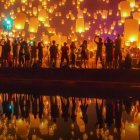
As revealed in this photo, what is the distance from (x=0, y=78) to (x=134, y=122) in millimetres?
9208

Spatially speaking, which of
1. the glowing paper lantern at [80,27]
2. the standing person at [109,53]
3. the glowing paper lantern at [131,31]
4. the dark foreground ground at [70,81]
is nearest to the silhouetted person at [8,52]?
the dark foreground ground at [70,81]

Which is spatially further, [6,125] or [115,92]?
[115,92]

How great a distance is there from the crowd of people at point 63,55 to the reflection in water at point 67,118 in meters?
5.01

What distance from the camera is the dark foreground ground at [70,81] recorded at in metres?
14.3

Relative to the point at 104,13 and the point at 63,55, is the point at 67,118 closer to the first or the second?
the point at 63,55

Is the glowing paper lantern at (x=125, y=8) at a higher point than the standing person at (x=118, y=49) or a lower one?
higher

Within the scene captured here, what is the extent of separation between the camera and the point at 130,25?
62.4ft

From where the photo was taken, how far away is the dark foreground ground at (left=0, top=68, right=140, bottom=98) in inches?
562

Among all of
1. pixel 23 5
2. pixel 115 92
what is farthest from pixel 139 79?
pixel 23 5

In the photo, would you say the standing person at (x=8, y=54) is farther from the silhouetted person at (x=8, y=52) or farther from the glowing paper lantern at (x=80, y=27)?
the glowing paper lantern at (x=80, y=27)

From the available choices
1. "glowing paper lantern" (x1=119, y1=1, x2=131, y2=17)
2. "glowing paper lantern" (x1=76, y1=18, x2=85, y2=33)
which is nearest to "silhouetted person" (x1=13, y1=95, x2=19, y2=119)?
"glowing paper lantern" (x1=119, y1=1, x2=131, y2=17)

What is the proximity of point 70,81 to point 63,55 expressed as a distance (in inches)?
88.6

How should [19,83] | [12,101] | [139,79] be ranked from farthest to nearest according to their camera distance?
[19,83] < [139,79] < [12,101]

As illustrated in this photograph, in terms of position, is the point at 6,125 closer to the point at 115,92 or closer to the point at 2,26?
the point at 115,92
